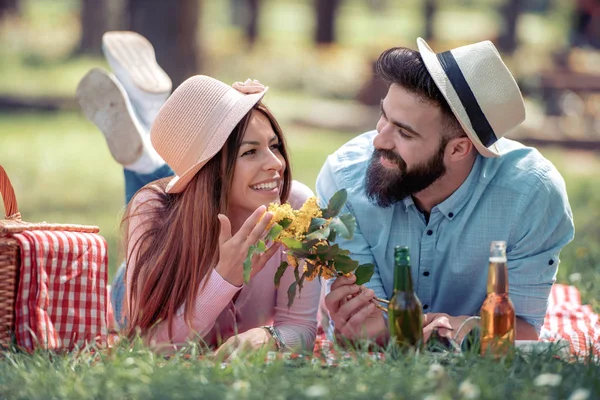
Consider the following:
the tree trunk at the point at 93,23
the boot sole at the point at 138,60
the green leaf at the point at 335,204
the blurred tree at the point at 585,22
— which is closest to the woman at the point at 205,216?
the green leaf at the point at 335,204

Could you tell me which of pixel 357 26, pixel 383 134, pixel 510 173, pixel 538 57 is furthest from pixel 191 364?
pixel 357 26

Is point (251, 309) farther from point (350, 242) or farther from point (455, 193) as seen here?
point (455, 193)

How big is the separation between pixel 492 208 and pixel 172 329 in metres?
1.47

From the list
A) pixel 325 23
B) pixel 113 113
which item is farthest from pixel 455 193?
pixel 325 23

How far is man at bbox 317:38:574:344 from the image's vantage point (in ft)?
13.0

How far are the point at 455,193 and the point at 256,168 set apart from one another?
898 millimetres

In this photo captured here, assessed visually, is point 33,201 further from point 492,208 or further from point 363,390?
point 363,390

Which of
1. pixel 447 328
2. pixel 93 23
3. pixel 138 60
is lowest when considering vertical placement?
pixel 447 328

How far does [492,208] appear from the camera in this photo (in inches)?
163

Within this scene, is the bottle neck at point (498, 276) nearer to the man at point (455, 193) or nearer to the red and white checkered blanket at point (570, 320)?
the man at point (455, 193)

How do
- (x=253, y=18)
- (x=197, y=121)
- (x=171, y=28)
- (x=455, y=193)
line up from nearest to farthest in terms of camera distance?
(x=197, y=121) < (x=455, y=193) < (x=171, y=28) < (x=253, y=18)

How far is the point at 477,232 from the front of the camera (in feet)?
13.6

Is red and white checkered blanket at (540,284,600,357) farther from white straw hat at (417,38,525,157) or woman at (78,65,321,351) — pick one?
woman at (78,65,321,351)

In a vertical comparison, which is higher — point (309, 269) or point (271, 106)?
point (309, 269)
